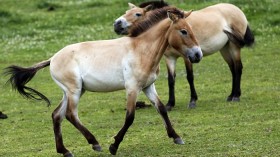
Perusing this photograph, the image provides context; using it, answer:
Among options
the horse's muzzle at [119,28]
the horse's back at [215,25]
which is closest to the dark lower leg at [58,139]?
the horse's muzzle at [119,28]

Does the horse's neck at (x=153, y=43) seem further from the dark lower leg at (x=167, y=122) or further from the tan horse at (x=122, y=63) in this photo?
the dark lower leg at (x=167, y=122)

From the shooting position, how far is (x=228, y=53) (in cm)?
1611

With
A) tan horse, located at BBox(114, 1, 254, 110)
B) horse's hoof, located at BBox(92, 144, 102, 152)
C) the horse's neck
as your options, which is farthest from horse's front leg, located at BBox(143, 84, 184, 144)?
tan horse, located at BBox(114, 1, 254, 110)

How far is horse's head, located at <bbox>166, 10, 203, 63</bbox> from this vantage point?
10531 mm

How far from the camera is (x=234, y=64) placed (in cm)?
1595

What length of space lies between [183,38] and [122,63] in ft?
3.09

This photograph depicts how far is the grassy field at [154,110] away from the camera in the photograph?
1106 centimetres

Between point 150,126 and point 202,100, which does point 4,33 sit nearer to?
point 202,100

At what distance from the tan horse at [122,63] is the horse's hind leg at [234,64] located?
4.81 metres

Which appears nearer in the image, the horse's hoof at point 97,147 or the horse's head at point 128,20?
the horse's hoof at point 97,147

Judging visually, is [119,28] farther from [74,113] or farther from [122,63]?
[74,113]

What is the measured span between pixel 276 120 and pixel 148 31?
10.1 feet

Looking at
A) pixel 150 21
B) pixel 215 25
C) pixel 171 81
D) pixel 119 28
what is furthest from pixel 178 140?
pixel 215 25

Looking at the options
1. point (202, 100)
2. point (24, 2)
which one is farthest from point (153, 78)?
point (24, 2)
